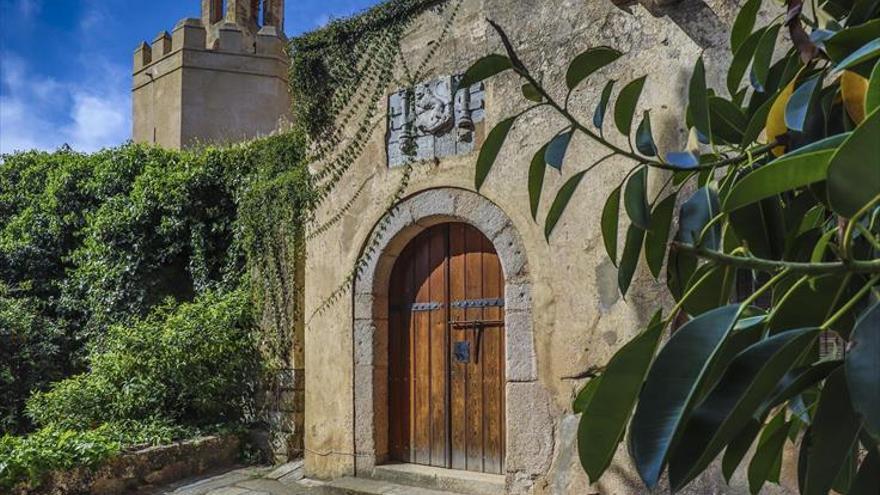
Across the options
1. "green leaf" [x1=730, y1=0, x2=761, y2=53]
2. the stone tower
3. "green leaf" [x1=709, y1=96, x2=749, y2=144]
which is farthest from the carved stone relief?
the stone tower

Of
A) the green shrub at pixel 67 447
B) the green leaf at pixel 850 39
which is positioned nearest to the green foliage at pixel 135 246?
the green shrub at pixel 67 447

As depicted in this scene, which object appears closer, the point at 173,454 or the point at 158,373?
the point at 173,454

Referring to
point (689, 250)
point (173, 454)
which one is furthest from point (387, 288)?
point (689, 250)

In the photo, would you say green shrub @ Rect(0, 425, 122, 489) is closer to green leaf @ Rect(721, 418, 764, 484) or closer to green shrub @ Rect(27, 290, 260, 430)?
green shrub @ Rect(27, 290, 260, 430)

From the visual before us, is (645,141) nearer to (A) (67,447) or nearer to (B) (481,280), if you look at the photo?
(B) (481,280)

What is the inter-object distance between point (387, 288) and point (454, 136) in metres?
1.15

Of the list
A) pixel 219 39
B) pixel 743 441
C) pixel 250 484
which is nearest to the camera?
pixel 743 441

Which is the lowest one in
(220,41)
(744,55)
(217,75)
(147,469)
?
(147,469)

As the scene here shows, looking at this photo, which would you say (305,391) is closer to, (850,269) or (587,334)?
(587,334)

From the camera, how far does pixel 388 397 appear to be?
15.6 feet

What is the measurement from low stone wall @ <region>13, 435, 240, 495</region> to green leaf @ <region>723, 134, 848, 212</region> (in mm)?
4595

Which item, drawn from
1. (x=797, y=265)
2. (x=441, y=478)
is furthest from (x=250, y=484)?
(x=797, y=265)

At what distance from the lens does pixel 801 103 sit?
981mm

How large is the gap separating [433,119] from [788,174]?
151 inches
